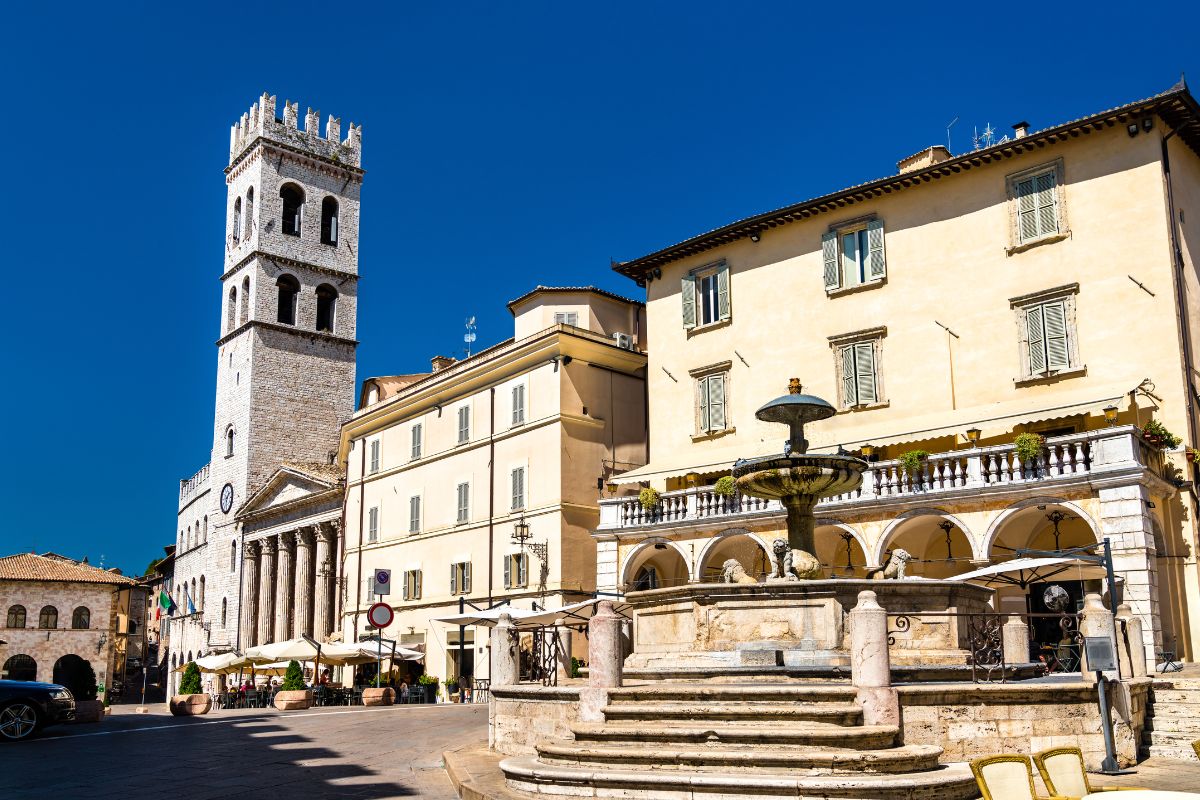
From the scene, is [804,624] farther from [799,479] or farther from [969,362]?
[969,362]

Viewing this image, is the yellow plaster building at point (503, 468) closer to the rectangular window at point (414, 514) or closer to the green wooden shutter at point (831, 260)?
the rectangular window at point (414, 514)

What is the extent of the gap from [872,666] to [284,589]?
164 ft

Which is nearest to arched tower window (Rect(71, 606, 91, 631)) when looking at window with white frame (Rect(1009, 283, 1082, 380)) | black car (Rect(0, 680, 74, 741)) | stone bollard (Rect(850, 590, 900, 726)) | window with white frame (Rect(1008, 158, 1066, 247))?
black car (Rect(0, 680, 74, 741))

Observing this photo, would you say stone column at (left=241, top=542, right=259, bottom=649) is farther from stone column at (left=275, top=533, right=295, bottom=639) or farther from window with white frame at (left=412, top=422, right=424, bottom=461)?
window with white frame at (left=412, top=422, right=424, bottom=461)

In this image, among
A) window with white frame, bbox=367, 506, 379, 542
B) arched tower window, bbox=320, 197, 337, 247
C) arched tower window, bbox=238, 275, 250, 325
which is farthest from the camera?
arched tower window, bbox=320, 197, 337, 247

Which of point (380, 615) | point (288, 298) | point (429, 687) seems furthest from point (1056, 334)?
point (288, 298)

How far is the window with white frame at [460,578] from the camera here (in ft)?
127

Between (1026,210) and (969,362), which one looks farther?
(969,362)

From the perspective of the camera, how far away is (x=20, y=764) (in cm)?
1611

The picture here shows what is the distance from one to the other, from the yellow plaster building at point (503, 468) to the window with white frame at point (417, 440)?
0.36 feet

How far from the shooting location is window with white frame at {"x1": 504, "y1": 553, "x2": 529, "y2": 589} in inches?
1415

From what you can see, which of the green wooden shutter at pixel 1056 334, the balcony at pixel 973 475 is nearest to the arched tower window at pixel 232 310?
the balcony at pixel 973 475

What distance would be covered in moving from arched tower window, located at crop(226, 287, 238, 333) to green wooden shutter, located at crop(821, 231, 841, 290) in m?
45.1

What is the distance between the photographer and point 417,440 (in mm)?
43281
